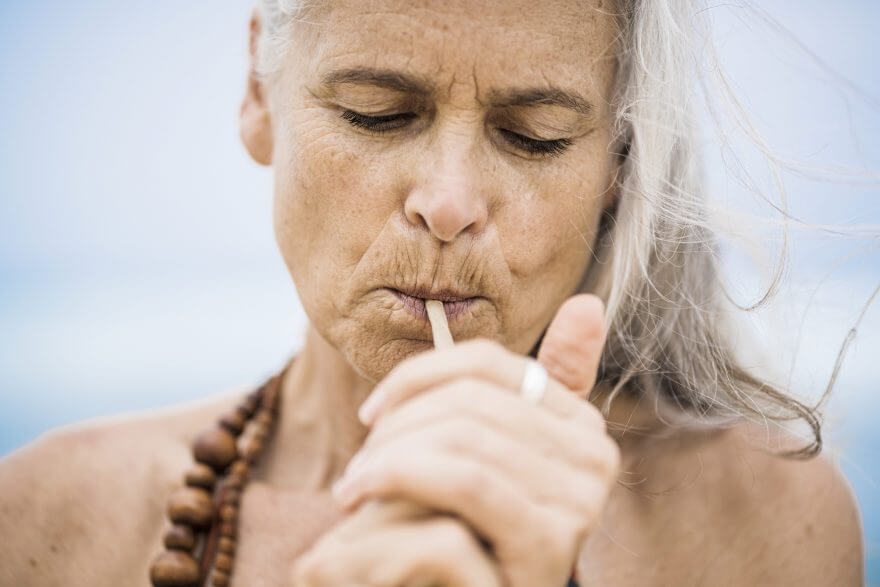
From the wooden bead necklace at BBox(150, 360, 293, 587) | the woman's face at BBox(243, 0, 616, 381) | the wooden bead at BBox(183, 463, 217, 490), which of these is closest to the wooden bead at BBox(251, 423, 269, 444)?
the wooden bead necklace at BBox(150, 360, 293, 587)

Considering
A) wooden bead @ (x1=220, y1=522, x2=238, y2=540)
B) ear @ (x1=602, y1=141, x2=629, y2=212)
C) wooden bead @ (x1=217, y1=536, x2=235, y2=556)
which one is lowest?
wooden bead @ (x1=217, y1=536, x2=235, y2=556)

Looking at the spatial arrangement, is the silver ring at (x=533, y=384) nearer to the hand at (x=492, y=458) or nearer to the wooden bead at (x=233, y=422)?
the hand at (x=492, y=458)

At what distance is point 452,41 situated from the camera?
1145mm

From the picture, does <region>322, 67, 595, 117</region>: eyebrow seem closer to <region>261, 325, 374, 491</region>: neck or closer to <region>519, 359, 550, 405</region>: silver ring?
<region>519, 359, 550, 405</region>: silver ring

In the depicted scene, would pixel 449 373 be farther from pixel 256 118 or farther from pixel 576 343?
pixel 256 118

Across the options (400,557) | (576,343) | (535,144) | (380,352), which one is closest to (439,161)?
(535,144)

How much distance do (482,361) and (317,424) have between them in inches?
43.3

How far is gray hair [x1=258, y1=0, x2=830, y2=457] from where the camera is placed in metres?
1.33

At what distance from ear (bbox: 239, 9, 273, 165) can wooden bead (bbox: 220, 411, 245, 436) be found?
591 mm

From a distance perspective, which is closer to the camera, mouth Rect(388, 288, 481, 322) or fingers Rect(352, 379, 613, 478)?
fingers Rect(352, 379, 613, 478)

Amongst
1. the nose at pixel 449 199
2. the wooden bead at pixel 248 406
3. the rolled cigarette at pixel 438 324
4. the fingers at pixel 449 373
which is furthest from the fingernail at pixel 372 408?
the wooden bead at pixel 248 406

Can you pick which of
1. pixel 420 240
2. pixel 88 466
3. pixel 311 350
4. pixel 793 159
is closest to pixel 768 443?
pixel 793 159

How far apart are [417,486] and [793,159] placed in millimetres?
1013

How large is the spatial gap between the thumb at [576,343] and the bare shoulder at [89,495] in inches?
44.3
